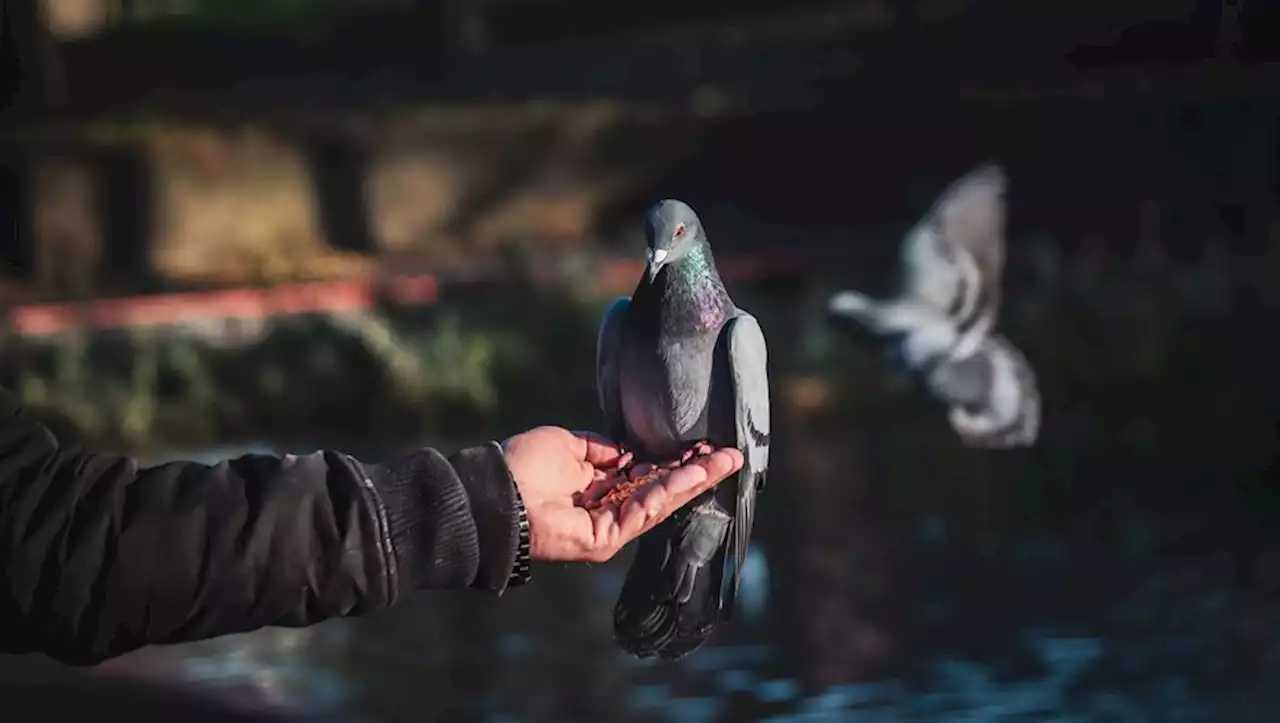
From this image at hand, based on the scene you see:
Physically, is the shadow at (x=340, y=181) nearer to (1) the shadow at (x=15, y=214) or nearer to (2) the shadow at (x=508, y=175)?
(2) the shadow at (x=508, y=175)

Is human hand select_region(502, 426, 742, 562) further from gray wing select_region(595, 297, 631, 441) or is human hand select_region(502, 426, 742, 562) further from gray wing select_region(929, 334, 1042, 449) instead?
gray wing select_region(929, 334, 1042, 449)

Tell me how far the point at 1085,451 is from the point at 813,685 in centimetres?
131

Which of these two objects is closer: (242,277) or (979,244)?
(979,244)

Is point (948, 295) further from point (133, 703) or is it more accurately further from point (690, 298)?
point (133, 703)

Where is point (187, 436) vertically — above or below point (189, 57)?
below

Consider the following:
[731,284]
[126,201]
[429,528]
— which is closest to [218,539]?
[429,528]

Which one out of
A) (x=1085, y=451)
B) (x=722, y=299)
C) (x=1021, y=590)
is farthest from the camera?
(x=1085, y=451)

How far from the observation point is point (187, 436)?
382 cm

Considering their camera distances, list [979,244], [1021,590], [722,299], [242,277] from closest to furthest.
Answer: [722,299] < [979,244] < [1021,590] < [242,277]

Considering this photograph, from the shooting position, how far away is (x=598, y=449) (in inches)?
40.9

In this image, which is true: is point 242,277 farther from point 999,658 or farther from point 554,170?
point 999,658

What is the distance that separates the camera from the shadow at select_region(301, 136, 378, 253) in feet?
15.5

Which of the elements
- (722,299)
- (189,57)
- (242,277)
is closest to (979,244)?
(722,299)

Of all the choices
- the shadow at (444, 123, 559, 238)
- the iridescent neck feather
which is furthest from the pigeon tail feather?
the shadow at (444, 123, 559, 238)
